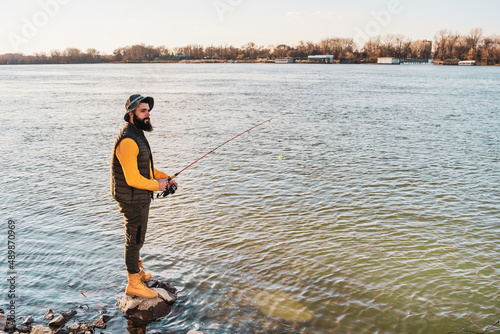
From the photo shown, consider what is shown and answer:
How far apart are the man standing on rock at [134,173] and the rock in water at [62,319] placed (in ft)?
3.51

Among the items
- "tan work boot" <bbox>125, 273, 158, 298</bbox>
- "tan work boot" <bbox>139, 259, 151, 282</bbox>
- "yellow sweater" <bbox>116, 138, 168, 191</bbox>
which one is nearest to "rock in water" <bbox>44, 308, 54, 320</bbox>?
"tan work boot" <bbox>125, 273, 158, 298</bbox>

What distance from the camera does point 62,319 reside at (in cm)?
553

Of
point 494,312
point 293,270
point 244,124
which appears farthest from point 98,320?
point 244,124

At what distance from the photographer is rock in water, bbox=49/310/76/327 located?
5.45 m

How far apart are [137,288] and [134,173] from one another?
181cm

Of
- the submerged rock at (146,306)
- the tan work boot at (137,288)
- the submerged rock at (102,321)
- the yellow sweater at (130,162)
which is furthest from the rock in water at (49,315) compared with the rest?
the yellow sweater at (130,162)

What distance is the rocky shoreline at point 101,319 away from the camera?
17.6ft

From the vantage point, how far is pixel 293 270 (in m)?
7.29

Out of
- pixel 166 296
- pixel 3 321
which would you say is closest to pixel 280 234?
pixel 166 296

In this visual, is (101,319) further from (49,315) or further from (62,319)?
(49,315)

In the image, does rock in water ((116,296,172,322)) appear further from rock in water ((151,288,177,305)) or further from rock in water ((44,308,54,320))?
rock in water ((44,308,54,320))

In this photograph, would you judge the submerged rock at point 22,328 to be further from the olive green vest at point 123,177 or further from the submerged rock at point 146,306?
the olive green vest at point 123,177

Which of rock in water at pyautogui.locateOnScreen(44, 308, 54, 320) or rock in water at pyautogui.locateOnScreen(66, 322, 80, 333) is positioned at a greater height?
rock in water at pyautogui.locateOnScreen(66, 322, 80, 333)

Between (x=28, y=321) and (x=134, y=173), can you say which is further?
(x=28, y=321)
